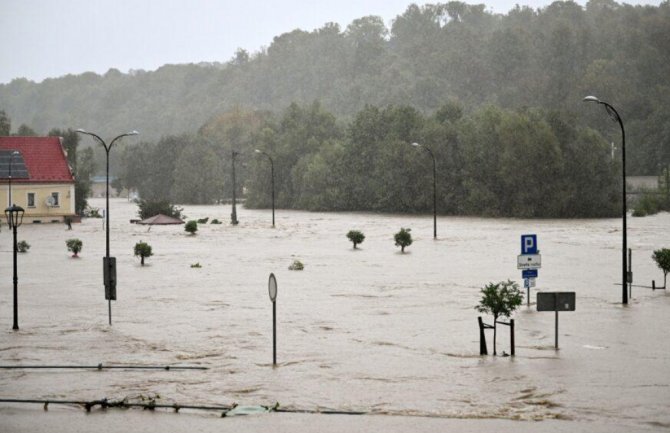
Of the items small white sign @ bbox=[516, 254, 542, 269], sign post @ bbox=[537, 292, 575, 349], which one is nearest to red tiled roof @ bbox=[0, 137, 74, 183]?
small white sign @ bbox=[516, 254, 542, 269]

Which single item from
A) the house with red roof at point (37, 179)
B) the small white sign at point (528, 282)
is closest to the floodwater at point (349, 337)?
the small white sign at point (528, 282)

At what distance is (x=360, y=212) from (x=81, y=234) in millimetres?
58588

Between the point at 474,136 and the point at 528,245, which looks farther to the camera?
the point at 474,136

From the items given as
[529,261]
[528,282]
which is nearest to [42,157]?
[528,282]

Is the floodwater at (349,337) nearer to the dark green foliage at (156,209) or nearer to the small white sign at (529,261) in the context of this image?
the small white sign at (529,261)

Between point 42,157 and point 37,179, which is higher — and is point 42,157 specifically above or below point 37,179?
above

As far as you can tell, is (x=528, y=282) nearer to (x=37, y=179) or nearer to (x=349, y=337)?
(x=349, y=337)

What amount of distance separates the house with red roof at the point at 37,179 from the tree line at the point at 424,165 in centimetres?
4002

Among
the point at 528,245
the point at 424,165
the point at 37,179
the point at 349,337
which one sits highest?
the point at 424,165

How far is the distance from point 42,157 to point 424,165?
44786 mm

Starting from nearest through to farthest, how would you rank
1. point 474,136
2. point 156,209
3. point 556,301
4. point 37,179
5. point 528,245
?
point 556,301, point 528,245, point 37,179, point 156,209, point 474,136

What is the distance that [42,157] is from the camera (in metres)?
91.5

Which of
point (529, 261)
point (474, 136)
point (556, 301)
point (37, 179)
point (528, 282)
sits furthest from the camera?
point (474, 136)

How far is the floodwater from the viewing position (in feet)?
57.7
